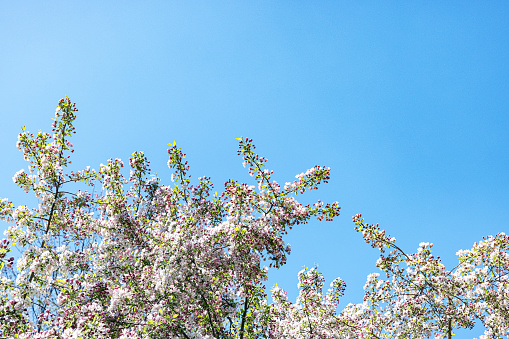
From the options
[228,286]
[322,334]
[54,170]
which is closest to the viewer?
[228,286]

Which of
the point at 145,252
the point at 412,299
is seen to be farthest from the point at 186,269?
the point at 412,299

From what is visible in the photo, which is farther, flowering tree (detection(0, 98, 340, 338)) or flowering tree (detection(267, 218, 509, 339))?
flowering tree (detection(267, 218, 509, 339))

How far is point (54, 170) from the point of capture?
444 inches

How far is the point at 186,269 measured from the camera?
9336 mm

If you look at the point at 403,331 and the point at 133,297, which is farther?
the point at 403,331

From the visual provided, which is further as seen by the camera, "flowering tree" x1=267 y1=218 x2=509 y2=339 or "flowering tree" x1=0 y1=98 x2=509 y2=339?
"flowering tree" x1=267 y1=218 x2=509 y2=339

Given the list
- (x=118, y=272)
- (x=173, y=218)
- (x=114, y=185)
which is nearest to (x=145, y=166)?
(x=114, y=185)

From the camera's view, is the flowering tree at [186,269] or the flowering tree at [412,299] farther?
the flowering tree at [412,299]

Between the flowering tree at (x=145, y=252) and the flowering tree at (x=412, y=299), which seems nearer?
the flowering tree at (x=145, y=252)

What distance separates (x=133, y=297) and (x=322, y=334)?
23.1 ft

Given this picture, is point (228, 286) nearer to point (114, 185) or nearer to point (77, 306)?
point (77, 306)

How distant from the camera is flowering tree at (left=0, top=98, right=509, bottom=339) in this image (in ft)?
29.8

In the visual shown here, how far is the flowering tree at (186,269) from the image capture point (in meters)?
9.09

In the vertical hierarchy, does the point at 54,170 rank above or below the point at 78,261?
above
